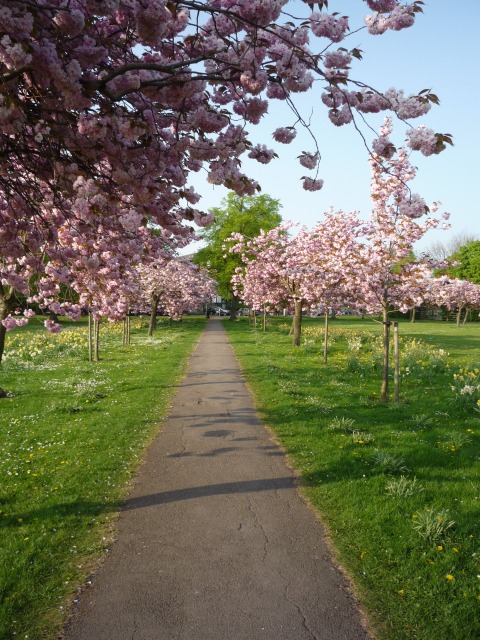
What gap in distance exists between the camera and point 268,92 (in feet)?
15.4

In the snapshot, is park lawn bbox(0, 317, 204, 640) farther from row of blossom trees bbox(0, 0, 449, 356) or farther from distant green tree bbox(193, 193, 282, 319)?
distant green tree bbox(193, 193, 282, 319)

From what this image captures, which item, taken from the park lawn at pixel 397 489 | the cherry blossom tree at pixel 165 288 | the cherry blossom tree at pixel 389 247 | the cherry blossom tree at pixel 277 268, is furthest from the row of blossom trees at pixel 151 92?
the cherry blossom tree at pixel 165 288

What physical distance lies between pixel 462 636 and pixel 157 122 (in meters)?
5.69

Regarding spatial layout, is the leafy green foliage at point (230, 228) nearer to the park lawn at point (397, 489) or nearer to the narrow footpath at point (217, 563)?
the park lawn at point (397, 489)

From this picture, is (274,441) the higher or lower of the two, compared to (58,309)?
lower

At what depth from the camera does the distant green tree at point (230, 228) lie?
174 ft

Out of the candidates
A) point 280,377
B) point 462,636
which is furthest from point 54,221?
point 280,377

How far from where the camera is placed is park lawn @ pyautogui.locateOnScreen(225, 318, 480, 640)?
13.5 feet

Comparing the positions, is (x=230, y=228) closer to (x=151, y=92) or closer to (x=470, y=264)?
(x=470, y=264)

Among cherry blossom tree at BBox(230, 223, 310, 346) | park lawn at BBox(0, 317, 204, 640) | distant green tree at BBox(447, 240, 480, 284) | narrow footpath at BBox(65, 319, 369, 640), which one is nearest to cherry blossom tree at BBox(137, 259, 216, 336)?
cherry blossom tree at BBox(230, 223, 310, 346)

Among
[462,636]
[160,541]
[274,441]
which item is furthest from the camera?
[274,441]

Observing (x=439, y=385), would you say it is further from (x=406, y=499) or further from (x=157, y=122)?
(x=157, y=122)

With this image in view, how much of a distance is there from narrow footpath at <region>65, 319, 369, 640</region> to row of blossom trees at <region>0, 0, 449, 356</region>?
384cm

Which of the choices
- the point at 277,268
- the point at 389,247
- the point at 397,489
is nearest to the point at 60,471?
the point at 397,489
